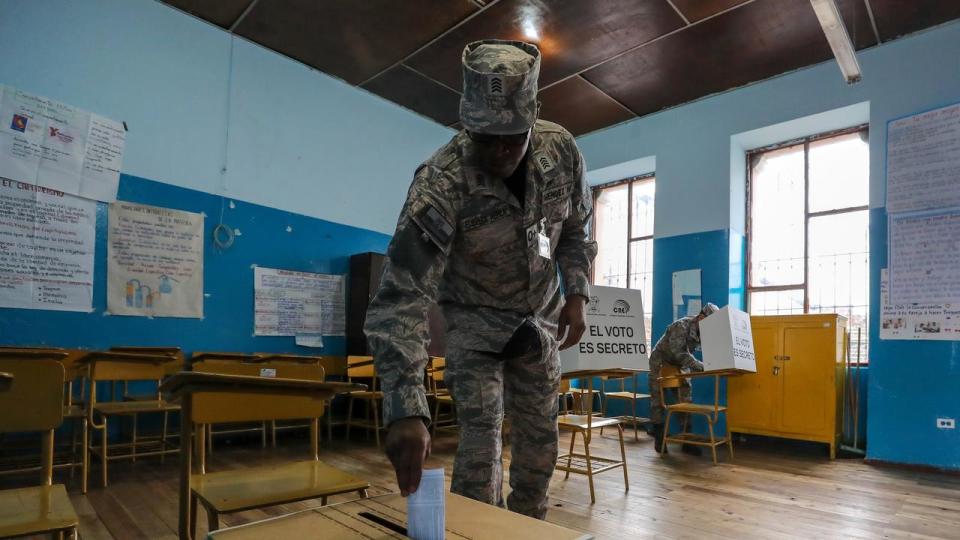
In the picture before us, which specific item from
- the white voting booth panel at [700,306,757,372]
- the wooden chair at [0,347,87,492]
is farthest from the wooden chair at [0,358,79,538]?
the white voting booth panel at [700,306,757,372]

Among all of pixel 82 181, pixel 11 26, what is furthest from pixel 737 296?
pixel 11 26

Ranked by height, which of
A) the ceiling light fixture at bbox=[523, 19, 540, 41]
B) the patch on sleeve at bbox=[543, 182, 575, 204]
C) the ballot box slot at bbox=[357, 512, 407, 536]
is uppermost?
the ceiling light fixture at bbox=[523, 19, 540, 41]

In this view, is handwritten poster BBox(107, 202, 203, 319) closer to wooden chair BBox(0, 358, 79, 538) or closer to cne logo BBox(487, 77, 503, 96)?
wooden chair BBox(0, 358, 79, 538)

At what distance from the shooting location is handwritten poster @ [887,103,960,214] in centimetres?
434

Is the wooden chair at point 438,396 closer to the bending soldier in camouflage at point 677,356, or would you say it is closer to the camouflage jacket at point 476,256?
the bending soldier in camouflage at point 677,356

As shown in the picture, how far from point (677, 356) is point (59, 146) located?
5.13 metres

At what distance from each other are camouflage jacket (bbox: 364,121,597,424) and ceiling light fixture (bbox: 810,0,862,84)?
10.2ft

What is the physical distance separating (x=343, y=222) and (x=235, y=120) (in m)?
1.37

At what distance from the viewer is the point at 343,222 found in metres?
5.71

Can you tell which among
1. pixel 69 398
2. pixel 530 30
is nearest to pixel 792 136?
pixel 530 30

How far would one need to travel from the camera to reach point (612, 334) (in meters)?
3.49

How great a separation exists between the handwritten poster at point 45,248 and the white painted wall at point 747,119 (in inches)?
207

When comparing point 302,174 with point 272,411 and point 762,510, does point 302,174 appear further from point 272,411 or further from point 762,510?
point 762,510

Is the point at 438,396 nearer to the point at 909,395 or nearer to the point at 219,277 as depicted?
the point at 219,277
